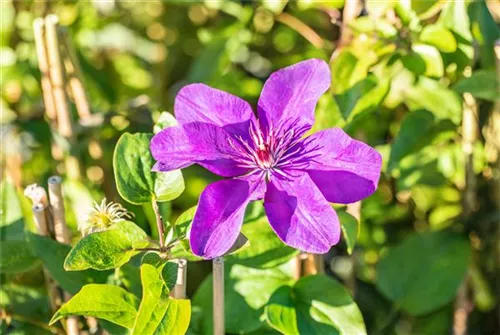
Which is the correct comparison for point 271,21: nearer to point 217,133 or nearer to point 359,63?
point 359,63

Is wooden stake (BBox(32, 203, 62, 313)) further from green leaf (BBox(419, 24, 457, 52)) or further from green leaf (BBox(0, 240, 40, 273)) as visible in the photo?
green leaf (BBox(419, 24, 457, 52))

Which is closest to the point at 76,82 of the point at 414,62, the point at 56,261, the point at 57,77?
the point at 57,77

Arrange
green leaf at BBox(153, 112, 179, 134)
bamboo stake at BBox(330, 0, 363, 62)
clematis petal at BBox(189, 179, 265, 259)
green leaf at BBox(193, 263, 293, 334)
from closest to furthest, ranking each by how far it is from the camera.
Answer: clematis petal at BBox(189, 179, 265, 259) → green leaf at BBox(153, 112, 179, 134) → green leaf at BBox(193, 263, 293, 334) → bamboo stake at BBox(330, 0, 363, 62)

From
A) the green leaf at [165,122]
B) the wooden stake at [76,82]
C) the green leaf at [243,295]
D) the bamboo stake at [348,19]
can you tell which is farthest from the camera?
the wooden stake at [76,82]

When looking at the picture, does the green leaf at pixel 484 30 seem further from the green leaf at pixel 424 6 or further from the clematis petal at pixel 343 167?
the clematis petal at pixel 343 167

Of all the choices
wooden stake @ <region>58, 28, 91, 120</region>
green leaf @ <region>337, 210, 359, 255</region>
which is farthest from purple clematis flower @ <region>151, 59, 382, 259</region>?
wooden stake @ <region>58, 28, 91, 120</region>

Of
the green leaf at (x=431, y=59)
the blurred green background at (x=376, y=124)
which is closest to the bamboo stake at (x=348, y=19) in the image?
the blurred green background at (x=376, y=124)

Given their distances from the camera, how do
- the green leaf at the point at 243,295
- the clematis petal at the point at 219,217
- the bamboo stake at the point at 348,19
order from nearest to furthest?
the clematis petal at the point at 219,217
the green leaf at the point at 243,295
the bamboo stake at the point at 348,19
